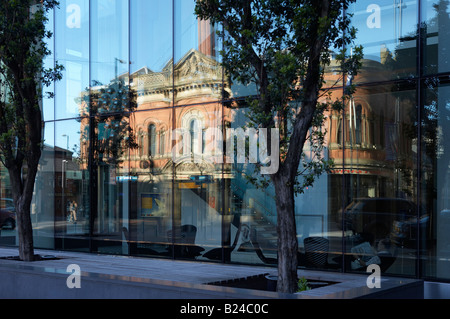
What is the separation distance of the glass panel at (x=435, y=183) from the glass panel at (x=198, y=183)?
183 inches

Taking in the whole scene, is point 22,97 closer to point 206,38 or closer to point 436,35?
point 206,38

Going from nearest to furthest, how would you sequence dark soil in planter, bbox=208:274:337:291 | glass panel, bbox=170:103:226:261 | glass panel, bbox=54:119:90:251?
dark soil in planter, bbox=208:274:337:291 → glass panel, bbox=170:103:226:261 → glass panel, bbox=54:119:90:251

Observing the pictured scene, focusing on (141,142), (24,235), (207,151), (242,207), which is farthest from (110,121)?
(242,207)

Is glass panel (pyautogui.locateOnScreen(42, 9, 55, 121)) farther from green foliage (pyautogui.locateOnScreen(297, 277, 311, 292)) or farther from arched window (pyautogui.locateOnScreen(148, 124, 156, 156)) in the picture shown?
green foliage (pyautogui.locateOnScreen(297, 277, 311, 292))

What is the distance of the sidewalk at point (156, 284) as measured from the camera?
708cm

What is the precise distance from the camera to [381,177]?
407 inches

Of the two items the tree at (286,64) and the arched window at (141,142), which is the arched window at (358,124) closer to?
the tree at (286,64)

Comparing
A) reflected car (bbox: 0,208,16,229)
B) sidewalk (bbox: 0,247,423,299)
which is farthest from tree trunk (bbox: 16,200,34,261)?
reflected car (bbox: 0,208,16,229)

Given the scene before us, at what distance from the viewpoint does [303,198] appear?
37.7ft

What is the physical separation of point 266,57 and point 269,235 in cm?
490

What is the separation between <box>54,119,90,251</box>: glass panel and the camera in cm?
1574

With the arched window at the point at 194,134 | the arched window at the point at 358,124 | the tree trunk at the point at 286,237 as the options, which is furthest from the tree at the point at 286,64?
the arched window at the point at 194,134

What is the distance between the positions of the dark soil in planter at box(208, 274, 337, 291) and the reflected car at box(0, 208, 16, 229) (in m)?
11.8
